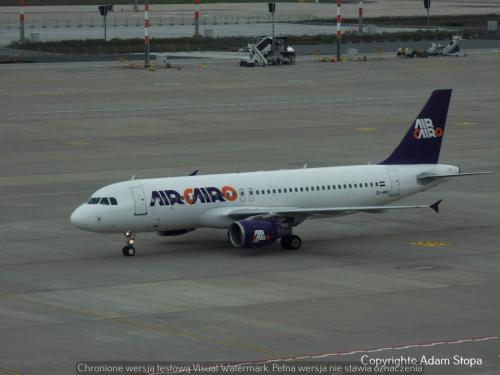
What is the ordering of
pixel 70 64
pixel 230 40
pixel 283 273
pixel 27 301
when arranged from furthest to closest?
pixel 230 40, pixel 70 64, pixel 283 273, pixel 27 301

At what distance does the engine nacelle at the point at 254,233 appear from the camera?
54562mm

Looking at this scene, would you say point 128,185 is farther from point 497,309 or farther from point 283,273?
point 497,309

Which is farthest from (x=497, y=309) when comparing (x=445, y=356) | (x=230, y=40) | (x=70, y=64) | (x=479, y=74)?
(x=230, y=40)

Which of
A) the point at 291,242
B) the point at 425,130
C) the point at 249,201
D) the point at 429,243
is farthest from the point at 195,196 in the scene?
the point at 425,130

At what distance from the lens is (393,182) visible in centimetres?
6050

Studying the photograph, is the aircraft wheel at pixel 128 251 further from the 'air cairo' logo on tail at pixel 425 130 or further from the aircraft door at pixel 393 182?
the 'air cairo' logo on tail at pixel 425 130

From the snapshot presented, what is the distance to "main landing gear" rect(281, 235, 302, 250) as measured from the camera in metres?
56.2

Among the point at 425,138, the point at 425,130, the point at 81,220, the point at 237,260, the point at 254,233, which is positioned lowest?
the point at 237,260

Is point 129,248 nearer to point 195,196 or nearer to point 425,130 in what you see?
point 195,196

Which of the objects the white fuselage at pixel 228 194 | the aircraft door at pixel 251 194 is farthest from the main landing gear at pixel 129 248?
the aircraft door at pixel 251 194

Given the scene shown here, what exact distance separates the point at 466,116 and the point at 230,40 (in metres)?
83.0

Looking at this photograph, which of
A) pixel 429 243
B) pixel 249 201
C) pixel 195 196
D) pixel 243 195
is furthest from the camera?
pixel 429 243

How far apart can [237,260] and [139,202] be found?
15.9 feet

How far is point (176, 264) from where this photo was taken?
2098 inches
